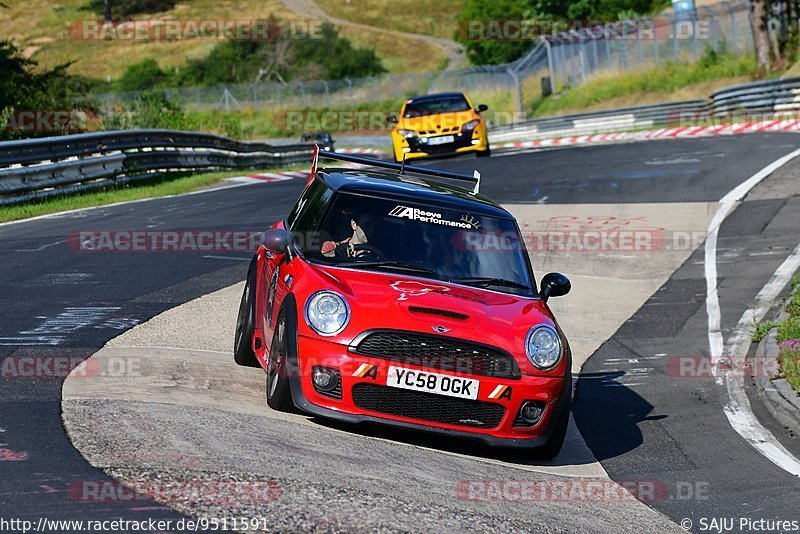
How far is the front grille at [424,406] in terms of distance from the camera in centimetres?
691

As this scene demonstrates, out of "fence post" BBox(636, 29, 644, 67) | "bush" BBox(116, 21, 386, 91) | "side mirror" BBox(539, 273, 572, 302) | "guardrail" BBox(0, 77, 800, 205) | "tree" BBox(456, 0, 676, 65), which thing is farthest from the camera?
"bush" BBox(116, 21, 386, 91)

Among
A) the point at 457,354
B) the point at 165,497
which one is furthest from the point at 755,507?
the point at 165,497

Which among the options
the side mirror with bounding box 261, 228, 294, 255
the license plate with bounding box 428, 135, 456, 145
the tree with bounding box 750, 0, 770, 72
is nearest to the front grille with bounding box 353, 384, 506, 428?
the side mirror with bounding box 261, 228, 294, 255

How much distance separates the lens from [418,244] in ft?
26.0

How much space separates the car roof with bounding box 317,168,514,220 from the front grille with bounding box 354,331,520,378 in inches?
59.0

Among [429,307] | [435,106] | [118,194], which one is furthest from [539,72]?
[429,307]

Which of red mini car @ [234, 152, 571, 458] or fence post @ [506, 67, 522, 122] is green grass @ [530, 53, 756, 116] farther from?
red mini car @ [234, 152, 571, 458]

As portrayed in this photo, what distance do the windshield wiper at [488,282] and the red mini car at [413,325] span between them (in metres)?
0.01

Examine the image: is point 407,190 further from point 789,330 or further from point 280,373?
point 789,330

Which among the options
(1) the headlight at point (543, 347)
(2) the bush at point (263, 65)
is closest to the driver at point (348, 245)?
(1) the headlight at point (543, 347)

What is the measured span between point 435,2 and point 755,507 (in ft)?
361

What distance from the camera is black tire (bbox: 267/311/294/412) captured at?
23.2 feet

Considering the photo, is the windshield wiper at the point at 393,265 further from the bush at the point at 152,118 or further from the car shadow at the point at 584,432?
the bush at the point at 152,118

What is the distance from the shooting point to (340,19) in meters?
109
